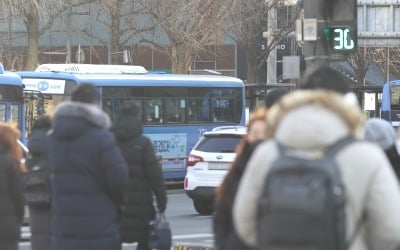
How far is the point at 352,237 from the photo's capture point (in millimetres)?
3939

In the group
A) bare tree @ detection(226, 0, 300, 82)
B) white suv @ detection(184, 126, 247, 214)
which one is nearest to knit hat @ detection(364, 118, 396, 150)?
white suv @ detection(184, 126, 247, 214)

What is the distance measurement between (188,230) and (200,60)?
123 feet

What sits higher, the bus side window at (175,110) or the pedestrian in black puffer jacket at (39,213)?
the bus side window at (175,110)

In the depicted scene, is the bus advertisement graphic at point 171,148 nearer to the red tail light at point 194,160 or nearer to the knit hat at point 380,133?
the red tail light at point 194,160

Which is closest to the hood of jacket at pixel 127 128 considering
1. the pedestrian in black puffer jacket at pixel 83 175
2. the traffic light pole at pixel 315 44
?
the pedestrian in black puffer jacket at pixel 83 175

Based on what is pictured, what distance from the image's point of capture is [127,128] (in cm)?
767

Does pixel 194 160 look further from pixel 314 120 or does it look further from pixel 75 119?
pixel 314 120

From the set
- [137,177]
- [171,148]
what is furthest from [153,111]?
[137,177]

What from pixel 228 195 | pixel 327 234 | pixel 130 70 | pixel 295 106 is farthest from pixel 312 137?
A: pixel 130 70

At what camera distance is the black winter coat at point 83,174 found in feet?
20.8

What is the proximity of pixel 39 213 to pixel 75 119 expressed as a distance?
1.37 m

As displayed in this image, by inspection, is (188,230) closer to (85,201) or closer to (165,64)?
(85,201)

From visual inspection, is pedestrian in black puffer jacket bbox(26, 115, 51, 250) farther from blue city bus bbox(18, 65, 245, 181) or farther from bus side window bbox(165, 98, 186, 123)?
bus side window bbox(165, 98, 186, 123)

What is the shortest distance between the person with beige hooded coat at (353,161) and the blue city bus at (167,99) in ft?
62.5
